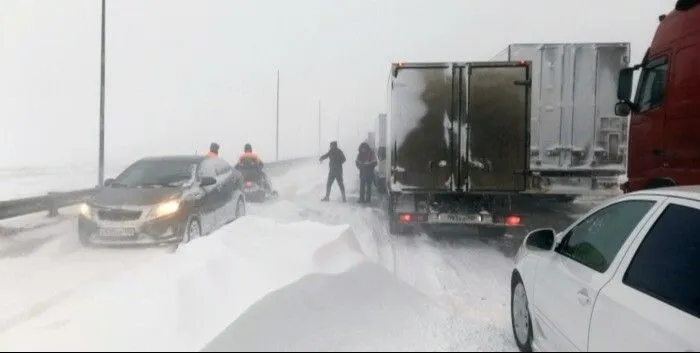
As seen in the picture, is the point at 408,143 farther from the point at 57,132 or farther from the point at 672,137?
the point at 57,132

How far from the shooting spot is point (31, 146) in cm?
7562

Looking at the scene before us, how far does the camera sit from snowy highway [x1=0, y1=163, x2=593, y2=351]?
2.97 m

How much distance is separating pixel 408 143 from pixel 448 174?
83 cm

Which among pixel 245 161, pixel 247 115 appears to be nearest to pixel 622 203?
pixel 245 161

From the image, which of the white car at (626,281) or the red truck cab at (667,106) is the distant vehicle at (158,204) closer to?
the white car at (626,281)

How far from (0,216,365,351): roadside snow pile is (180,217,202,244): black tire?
7.66ft

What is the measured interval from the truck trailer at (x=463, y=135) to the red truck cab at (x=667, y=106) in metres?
1.79

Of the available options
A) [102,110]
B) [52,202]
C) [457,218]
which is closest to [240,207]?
[52,202]

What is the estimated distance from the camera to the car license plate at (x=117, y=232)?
28.6ft

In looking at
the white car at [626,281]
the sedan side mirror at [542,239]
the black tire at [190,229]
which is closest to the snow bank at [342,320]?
the white car at [626,281]

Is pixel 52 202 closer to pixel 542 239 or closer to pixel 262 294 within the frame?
pixel 262 294

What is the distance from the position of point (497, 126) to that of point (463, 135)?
1.81ft

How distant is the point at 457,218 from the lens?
9398 mm

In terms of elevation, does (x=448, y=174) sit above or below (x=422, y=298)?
above
